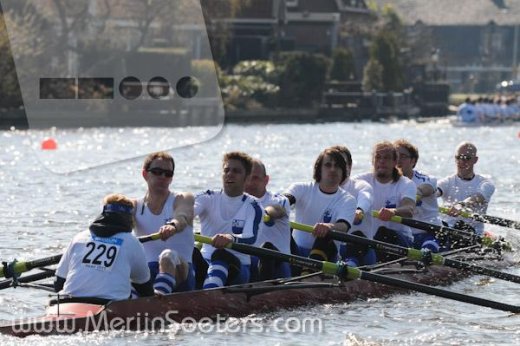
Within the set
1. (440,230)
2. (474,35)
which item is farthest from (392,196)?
(474,35)

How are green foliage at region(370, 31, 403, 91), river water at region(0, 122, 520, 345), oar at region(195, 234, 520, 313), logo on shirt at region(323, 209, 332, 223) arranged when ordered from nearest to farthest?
river water at region(0, 122, 520, 345), oar at region(195, 234, 520, 313), logo on shirt at region(323, 209, 332, 223), green foliage at region(370, 31, 403, 91)

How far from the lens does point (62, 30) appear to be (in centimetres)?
1018

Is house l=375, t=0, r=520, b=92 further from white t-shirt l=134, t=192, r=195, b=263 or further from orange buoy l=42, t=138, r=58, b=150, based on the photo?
orange buoy l=42, t=138, r=58, b=150

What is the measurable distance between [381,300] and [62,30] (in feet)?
16.8

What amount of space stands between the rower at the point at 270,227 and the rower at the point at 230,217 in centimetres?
31

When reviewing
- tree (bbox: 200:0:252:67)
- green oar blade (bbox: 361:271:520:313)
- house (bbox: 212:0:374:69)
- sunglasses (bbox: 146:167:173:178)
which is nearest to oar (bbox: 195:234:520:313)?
green oar blade (bbox: 361:271:520:313)

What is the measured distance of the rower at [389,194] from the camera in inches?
586

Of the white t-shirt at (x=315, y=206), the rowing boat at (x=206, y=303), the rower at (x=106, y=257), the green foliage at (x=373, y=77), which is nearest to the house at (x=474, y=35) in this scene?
the green foliage at (x=373, y=77)

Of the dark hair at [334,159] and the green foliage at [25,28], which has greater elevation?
the green foliage at [25,28]

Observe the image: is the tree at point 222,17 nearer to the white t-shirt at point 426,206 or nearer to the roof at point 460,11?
the white t-shirt at point 426,206

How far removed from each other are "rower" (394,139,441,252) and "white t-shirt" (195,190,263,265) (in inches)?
150

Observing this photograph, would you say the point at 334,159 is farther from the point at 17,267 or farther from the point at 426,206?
the point at 17,267

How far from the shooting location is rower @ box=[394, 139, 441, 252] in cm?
1591

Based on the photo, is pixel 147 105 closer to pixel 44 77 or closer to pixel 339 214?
pixel 44 77
